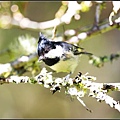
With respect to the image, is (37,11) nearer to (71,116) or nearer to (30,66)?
(71,116)

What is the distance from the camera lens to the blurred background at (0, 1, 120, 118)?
2227mm

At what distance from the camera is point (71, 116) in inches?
92.4

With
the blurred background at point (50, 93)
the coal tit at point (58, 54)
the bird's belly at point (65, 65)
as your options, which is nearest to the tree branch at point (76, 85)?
the coal tit at point (58, 54)

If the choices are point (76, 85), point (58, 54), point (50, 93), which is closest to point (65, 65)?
point (58, 54)

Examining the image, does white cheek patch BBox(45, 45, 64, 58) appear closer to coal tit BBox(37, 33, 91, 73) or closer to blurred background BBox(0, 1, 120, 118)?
coal tit BBox(37, 33, 91, 73)

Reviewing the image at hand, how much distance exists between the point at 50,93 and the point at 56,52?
1.35 m

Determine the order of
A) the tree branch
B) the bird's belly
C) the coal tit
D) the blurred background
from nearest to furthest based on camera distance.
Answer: the tree branch
the coal tit
the bird's belly
the blurred background

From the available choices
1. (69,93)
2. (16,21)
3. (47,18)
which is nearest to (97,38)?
(47,18)

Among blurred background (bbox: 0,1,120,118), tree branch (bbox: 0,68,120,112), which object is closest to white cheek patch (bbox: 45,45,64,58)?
tree branch (bbox: 0,68,120,112)

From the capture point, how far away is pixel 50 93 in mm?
2357

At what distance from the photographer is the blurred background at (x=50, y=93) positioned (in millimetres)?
2227

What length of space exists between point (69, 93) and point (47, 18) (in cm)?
191

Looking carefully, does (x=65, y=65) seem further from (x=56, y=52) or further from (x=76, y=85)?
(x=76, y=85)

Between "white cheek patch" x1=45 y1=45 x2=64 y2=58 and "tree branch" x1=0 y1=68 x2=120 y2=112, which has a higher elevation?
"white cheek patch" x1=45 y1=45 x2=64 y2=58
